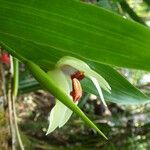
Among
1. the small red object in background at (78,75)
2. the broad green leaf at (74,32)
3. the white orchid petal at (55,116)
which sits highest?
the broad green leaf at (74,32)

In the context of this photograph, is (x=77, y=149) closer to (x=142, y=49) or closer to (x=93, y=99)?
(x=93, y=99)

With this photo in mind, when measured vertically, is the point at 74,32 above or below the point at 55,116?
above

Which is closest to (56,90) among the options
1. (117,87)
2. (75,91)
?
(75,91)

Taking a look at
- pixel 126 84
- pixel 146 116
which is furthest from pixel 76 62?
pixel 146 116

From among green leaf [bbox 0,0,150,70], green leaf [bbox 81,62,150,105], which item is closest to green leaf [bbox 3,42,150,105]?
green leaf [bbox 81,62,150,105]

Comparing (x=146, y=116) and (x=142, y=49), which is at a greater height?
(x=142, y=49)

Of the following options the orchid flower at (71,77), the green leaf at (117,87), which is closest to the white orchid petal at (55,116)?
the orchid flower at (71,77)

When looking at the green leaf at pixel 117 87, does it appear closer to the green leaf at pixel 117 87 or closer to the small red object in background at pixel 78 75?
the green leaf at pixel 117 87

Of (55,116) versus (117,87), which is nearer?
(55,116)

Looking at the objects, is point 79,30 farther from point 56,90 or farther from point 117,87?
point 117,87
